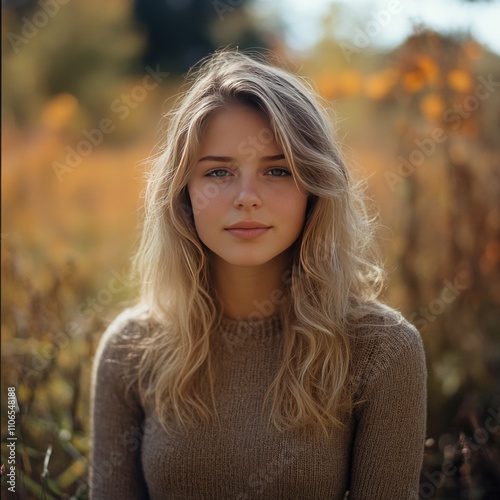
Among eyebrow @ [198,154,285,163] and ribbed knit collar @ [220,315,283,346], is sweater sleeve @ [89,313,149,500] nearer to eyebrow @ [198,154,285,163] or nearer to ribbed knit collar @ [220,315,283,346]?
ribbed knit collar @ [220,315,283,346]

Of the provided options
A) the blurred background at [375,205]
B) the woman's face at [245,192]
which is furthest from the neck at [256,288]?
the blurred background at [375,205]

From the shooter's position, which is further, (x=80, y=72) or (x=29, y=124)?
(x=80, y=72)

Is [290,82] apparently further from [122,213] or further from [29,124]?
[29,124]

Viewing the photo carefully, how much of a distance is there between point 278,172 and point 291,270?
29cm

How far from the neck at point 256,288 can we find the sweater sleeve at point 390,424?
31 centimetres

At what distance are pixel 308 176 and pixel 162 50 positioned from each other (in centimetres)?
440

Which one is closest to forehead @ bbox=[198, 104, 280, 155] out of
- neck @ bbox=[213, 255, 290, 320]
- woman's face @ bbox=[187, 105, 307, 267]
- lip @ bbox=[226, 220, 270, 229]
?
woman's face @ bbox=[187, 105, 307, 267]

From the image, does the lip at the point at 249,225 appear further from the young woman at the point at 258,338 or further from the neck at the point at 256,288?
the neck at the point at 256,288

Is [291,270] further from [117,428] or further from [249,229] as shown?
[117,428]

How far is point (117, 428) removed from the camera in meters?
1.90

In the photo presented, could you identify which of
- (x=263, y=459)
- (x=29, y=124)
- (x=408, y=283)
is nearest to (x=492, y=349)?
(x=408, y=283)

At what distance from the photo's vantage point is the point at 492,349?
8.90 ft

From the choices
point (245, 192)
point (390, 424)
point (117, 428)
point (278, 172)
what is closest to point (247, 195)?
point (245, 192)

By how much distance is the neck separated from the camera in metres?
1.83
